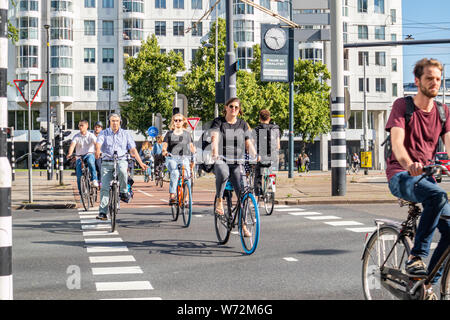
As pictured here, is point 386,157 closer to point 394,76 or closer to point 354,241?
point 354,241

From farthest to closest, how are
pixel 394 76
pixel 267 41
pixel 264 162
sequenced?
pixel 394 76 → pixel 267 41 → pixel 264 162

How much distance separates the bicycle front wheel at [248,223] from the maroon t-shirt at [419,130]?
3.40 metres

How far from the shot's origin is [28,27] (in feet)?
200

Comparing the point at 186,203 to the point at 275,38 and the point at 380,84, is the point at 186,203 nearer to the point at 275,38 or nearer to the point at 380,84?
the point at 275,38

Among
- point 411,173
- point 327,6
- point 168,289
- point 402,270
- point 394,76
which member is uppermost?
point 394,76

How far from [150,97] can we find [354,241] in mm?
42467

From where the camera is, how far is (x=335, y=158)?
16.5 meters

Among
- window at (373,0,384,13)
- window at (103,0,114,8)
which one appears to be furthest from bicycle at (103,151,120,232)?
window at (373,0,384,13)

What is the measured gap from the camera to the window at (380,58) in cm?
6769

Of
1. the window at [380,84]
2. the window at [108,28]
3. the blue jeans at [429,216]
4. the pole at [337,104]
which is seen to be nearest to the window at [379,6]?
the window at [380,84]

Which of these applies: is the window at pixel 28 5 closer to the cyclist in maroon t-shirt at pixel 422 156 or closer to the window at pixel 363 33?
the window at pixel 363 33

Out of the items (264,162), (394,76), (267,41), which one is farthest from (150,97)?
(264,162)

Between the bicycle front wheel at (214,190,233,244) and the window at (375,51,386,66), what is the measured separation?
202ft

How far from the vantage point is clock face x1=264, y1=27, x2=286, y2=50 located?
79.9ft
